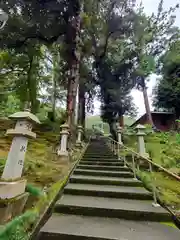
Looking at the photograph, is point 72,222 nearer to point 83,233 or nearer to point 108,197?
point 83,233

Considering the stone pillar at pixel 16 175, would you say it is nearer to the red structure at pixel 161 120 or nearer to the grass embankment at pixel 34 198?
the grass embankment at pixel 34 198

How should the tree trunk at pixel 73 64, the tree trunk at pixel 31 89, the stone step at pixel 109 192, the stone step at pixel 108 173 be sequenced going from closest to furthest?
the stone step at pixel 109 192
the stone step at pixel 108 173
the tree trunk at pixel 73 64
the tree trunk at pixel 31 89

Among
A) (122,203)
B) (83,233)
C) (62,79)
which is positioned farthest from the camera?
(62,79)

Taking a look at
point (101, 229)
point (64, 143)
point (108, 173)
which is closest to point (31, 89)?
point (64, 143)

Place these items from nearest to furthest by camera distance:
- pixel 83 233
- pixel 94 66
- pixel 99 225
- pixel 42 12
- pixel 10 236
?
pixel 10 236
pixel 83 233
pixel 99 225
pixel 42 12
pixel 94 66

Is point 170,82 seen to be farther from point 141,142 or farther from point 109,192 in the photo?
point 109,192

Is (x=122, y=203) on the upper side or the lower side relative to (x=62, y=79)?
lower

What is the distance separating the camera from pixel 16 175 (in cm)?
262

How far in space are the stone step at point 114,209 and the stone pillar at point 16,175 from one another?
64cm

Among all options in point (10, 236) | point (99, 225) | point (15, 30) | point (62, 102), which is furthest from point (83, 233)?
point (62, 102)

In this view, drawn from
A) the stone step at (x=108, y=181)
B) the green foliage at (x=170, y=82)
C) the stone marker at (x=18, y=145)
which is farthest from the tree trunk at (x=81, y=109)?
the stone marker at (x=18, y=145)

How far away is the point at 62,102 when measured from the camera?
20.0 metres

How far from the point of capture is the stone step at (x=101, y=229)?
1.97 meters

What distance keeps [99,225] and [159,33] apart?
16.6m
